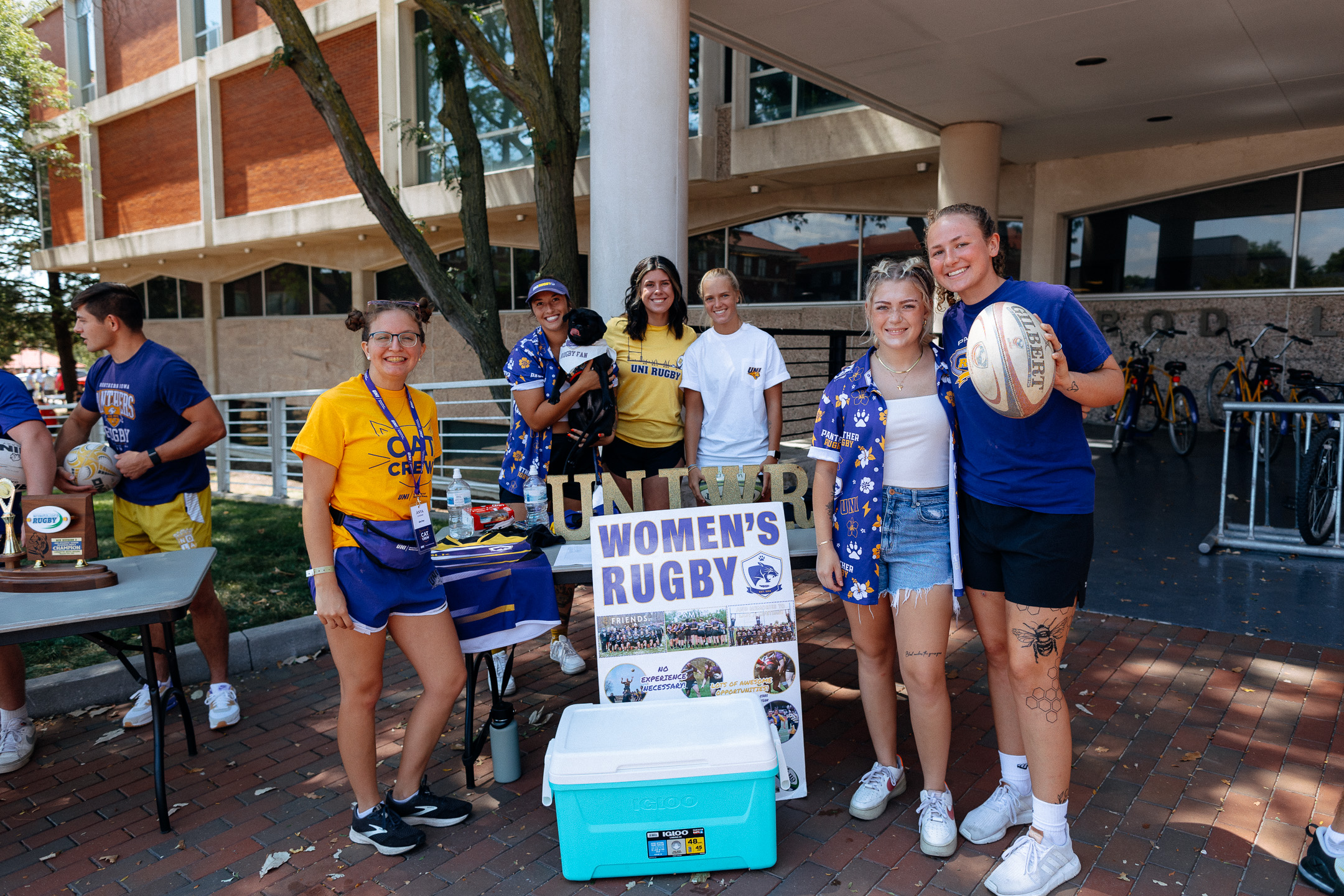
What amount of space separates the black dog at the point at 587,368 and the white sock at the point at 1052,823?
2.49 meters

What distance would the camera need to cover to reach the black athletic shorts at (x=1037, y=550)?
8.63ft

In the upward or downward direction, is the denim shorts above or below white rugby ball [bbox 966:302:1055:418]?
below

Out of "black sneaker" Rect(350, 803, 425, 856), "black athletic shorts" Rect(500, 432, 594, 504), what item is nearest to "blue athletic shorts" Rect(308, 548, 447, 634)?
"black sneaker" Rect(350, 803, 425, 856)

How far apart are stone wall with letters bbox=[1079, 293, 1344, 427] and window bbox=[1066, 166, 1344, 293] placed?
0.24 m

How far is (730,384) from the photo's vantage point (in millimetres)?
4145

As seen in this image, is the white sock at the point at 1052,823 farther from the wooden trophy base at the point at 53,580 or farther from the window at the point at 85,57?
the window at the point at 85,57

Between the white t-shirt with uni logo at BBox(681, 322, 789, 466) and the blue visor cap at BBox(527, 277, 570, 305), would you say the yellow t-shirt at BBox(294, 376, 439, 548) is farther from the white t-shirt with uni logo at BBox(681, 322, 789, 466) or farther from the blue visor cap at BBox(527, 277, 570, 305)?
the white t-shirt with uni logo at BBox(681, 322, 789, 466)

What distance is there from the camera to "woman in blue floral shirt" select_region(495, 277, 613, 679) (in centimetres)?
414

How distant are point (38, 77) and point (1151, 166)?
856 inches

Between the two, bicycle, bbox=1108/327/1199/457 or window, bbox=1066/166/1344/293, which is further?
window, bbox=1066/166/1344/293

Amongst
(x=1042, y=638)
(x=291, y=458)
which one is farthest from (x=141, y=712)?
(x=291, y=458)

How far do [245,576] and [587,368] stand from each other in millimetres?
3837

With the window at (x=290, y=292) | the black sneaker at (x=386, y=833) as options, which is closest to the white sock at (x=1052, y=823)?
the black sneaker at (x=386, y=833)

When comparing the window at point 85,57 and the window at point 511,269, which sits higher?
the window at point 85,57
